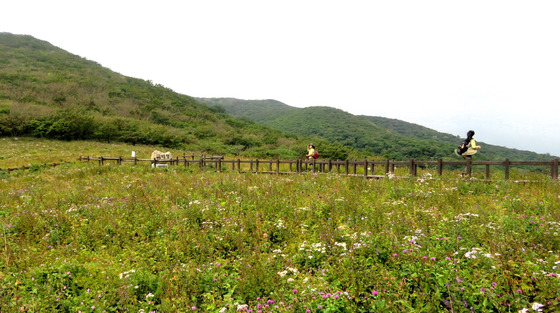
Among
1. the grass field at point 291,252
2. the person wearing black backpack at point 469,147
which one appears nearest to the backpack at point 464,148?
the person wearing black backpack at point 469,147

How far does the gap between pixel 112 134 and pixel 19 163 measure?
2037 cm

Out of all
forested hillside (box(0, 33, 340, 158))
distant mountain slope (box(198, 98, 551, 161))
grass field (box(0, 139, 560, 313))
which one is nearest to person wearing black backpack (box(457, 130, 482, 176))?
grass field (box(0, 139, 560, 313))

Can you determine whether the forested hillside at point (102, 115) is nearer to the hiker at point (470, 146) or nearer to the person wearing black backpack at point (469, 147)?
the person wearing black backpack at point (469, 147)

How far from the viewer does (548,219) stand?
16.8 feet

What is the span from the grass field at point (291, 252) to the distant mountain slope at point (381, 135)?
34.7 meters

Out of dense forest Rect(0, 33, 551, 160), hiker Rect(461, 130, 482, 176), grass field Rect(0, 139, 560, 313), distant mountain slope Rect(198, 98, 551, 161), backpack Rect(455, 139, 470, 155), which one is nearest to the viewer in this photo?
grass field Rect(0, 139, 560, 313)

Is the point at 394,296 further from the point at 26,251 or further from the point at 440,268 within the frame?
the point at 26,251

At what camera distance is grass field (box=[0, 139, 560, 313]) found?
3.44 metres

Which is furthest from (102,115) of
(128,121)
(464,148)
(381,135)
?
(381,135)

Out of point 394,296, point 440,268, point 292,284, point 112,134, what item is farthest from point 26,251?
point 112,134

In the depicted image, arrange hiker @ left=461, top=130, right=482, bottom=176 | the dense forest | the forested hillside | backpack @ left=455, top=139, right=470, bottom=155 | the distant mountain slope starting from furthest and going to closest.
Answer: the distant mountain slope, the dense forest, the forested hillside, backpack @ left=455, top=139, right=470, bottom=155, hiker @ left=461, top=130, right=482, bottom=176

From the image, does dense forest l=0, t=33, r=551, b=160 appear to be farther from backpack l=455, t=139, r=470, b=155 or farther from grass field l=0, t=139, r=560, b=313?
grass field l=0, t=139, r=560, b=313

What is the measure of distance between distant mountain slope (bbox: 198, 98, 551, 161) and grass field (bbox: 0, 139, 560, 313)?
34671mm

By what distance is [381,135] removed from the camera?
8406cm
